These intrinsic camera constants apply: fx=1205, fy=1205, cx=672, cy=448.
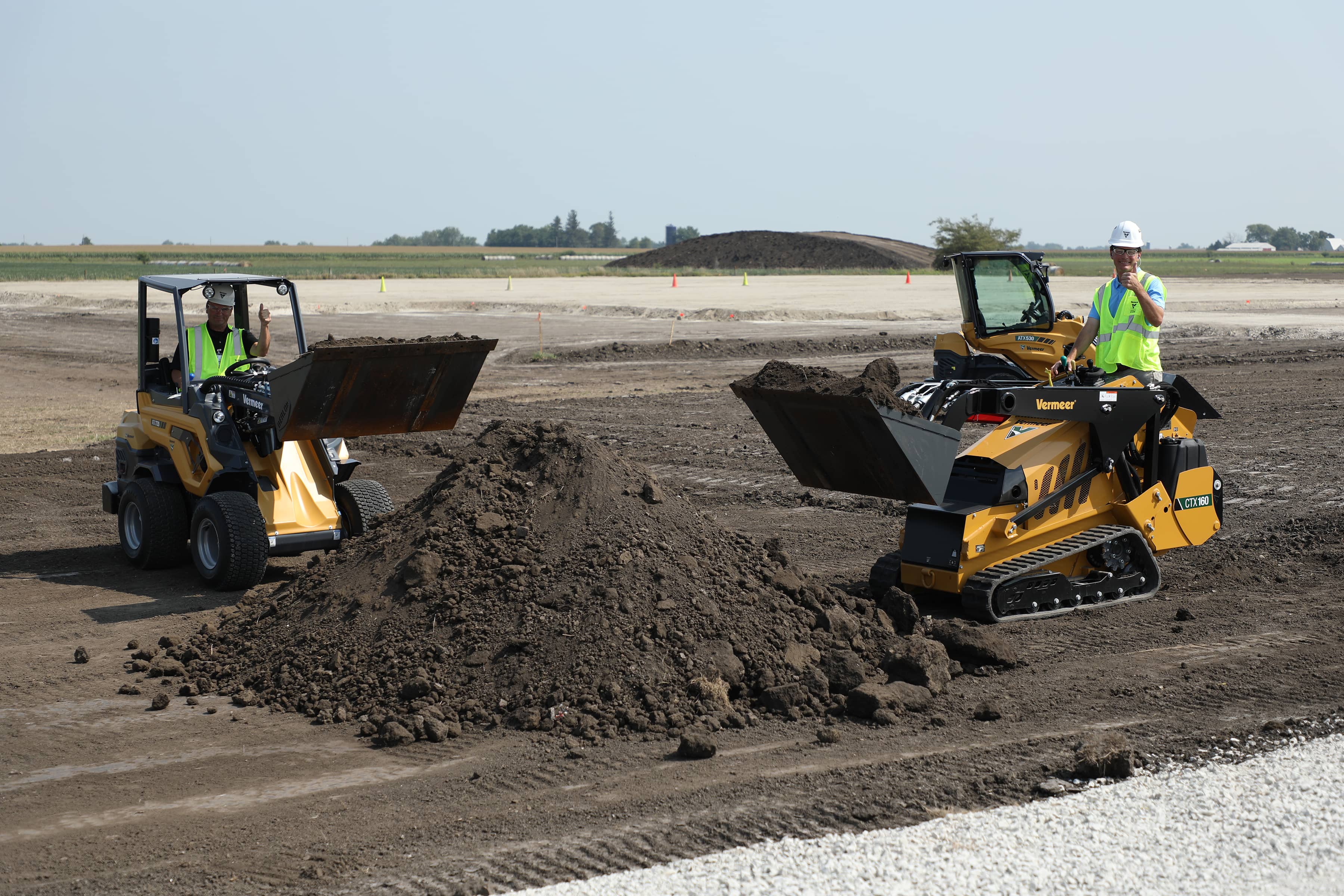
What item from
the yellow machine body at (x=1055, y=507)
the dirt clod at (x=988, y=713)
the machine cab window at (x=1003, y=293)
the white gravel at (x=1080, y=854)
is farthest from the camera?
the machine cab window at (x=1003, y=293)

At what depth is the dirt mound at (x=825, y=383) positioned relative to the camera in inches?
286

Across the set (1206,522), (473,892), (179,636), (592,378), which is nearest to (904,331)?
(592,378)

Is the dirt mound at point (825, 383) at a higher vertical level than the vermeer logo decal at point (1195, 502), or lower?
higher

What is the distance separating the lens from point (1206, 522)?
873 centimetres

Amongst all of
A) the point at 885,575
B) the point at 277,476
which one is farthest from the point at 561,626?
the point at 277,476

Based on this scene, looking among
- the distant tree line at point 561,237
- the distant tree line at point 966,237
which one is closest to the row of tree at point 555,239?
the distant tree line at point 561,237

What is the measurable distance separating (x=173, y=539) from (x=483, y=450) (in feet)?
10.0

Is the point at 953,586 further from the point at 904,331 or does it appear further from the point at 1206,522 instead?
the point at 904,331

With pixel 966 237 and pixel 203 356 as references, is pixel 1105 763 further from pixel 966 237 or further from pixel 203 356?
pixel 966 237

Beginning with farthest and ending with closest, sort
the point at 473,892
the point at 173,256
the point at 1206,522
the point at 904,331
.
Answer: the point at 173,256 < the point at 904,331 < the point at 1206,522 < the point at 473,892

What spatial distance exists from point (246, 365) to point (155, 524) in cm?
140

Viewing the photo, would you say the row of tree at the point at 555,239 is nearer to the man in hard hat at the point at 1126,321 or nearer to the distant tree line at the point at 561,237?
the distant tree line at the point at 561,237

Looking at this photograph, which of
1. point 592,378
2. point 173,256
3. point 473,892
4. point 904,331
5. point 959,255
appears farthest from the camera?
point 173,256

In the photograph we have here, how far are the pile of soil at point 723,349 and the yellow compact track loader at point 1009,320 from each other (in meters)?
13.2
